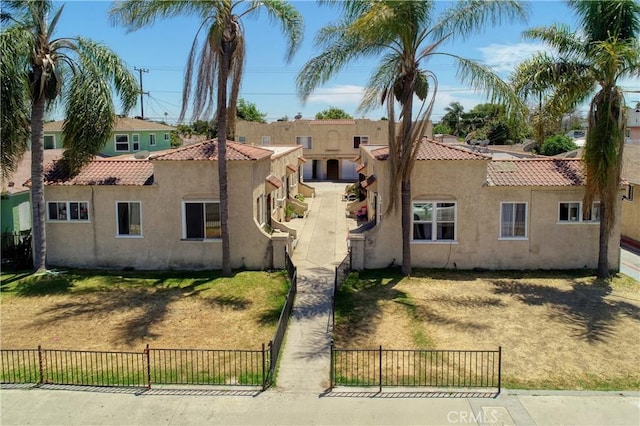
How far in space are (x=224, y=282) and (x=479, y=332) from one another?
27.1 feet

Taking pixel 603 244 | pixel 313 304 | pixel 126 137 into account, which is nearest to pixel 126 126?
pixel 126 137

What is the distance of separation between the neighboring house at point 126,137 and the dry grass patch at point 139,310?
66.2 feet

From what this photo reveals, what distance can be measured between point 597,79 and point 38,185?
18263 mm

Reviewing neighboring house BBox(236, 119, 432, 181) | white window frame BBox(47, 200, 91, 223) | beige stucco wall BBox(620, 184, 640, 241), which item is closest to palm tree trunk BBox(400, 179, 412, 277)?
white window frame BBox(47, 200, 91, 223)

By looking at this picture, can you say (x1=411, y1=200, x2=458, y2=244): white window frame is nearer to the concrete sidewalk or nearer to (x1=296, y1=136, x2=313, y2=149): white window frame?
the concrete sidewalk

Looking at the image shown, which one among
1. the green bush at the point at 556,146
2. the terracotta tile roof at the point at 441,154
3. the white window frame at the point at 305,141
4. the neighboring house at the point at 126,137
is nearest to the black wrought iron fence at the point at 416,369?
the terracotta tile roof at the point at 441,154

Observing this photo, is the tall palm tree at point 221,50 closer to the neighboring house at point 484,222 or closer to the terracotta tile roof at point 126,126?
the neighboring house at point 484,222

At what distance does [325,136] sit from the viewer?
53531 mm

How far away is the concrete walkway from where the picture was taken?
1127 centimetres

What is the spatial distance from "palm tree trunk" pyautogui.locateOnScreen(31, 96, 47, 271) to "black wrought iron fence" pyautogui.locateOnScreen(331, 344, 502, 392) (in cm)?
1184

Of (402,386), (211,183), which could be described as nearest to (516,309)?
(402,386)

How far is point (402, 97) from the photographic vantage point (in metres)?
17.7

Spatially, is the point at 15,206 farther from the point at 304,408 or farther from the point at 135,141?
the point at 135,141

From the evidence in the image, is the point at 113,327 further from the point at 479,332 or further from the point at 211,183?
the point at 479,332
